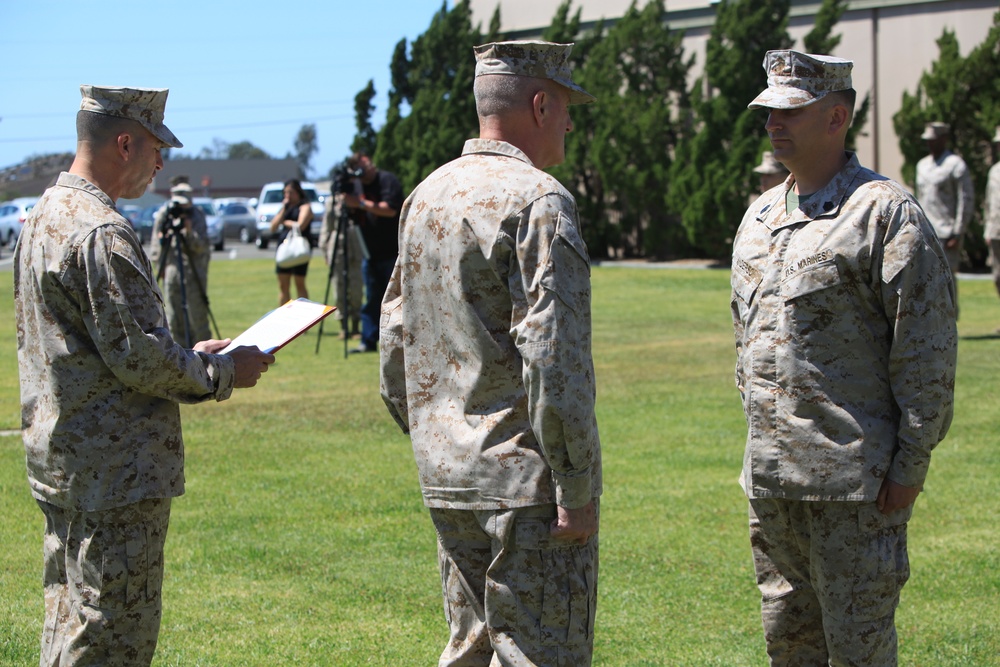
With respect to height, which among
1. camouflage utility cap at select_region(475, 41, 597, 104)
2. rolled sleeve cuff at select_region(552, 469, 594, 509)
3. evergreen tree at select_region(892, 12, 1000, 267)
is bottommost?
rolled sleeve cuff at select_region(552, 469, 594, 509)

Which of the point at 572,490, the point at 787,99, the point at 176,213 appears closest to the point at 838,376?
the point at 787,99

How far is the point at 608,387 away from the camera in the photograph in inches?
432

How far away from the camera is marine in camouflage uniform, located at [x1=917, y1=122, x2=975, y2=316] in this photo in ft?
42.0

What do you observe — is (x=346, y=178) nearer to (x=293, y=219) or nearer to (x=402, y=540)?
(x=293, y=219)

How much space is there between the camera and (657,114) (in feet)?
86.5

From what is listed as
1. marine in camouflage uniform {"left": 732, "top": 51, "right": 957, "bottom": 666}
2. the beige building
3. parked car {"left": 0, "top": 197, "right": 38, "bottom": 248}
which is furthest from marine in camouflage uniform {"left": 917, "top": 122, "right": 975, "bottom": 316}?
parked car {"left": 0, "top": 197, "right": 38, "bottom": 248}

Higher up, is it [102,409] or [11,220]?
[102,409]

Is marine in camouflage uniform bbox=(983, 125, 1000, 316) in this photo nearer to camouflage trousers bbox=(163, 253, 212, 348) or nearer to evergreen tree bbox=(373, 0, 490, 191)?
camouflage trousers bbox=(163, 253, 212, 348)

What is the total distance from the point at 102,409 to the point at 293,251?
1086cm

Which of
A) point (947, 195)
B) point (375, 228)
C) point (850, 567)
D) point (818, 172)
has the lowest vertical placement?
point (850, 567)

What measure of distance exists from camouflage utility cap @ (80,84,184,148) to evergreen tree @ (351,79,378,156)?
2861 cm

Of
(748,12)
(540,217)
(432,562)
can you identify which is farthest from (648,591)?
(748,12)

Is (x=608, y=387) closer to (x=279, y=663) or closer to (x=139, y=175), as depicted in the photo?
(x=279, y=663)

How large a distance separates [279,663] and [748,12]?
72.9 ft
